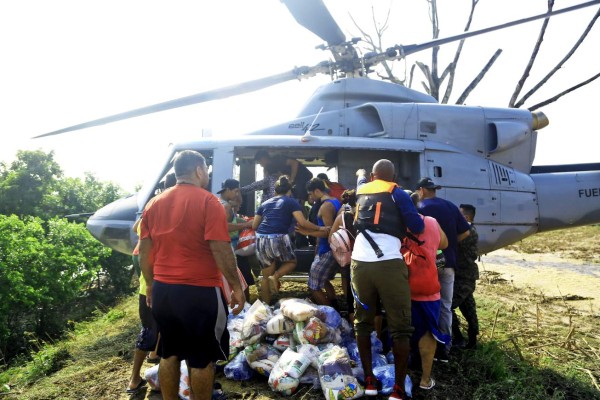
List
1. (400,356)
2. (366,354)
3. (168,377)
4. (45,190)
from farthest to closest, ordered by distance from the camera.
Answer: (45,190) < (366,354) < (400,356) < (168,377)

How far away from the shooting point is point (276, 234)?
4.73m

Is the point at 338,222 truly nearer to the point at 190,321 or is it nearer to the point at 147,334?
the point at 190,321

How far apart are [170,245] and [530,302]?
7.00 m

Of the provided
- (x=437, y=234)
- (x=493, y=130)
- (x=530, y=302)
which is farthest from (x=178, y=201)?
(x=530, y=302)

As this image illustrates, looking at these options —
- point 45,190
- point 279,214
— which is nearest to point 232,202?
point 279,214

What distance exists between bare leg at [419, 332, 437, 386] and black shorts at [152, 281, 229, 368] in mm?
1751

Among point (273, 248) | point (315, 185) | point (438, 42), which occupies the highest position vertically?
point (438, 42)

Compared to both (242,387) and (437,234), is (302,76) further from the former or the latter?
(242,387)

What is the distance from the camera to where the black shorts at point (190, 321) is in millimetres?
2623

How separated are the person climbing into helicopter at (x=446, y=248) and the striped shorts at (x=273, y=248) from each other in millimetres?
1570

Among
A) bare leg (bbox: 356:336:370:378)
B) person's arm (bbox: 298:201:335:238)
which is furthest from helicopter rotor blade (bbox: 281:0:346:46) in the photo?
bare leg (bbox: 356:336:370:378)

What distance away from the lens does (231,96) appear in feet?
19.3

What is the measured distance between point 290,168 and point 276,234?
71.2 inches

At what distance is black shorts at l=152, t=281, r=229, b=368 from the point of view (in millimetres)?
2623
